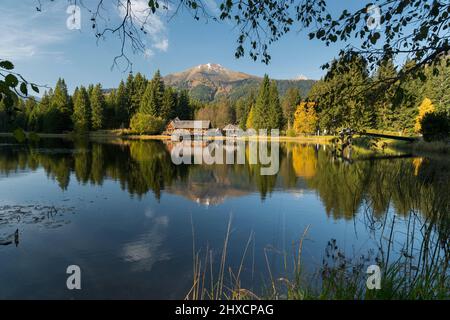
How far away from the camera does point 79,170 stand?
2100cm

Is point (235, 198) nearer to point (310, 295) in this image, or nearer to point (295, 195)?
point (295, 195)

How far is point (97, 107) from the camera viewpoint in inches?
2911

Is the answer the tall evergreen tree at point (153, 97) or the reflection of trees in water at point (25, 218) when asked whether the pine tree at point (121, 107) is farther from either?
the reflection of trees in water at point (25, 218)

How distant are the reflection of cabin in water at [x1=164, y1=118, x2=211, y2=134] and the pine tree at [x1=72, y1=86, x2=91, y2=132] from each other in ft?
61.3

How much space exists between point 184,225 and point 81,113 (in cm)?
7040

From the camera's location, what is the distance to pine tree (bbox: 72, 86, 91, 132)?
7175 cm

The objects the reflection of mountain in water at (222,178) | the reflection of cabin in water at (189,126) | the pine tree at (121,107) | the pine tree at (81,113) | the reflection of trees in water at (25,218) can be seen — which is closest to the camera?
the reflection of trees in water at (25,218)

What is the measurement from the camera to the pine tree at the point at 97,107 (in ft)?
242

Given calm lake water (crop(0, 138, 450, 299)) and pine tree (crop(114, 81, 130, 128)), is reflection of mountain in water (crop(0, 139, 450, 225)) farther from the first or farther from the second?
pine tree (crop(114, 81, 130, 128))

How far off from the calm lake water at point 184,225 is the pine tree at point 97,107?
58970mm

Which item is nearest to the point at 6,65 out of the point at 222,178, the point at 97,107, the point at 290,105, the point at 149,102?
the point at 222,178

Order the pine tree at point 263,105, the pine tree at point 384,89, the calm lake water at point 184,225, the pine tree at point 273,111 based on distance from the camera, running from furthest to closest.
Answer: the pine tree at point 263,105, the pine tree at point 273,111, the calm lake water at point 184,225, the pine tree at point 384,89

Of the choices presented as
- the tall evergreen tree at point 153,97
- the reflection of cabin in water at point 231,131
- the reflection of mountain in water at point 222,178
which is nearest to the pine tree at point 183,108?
the tall evergreen tree at point 153,97

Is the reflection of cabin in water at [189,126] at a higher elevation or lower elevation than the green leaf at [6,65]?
higher
